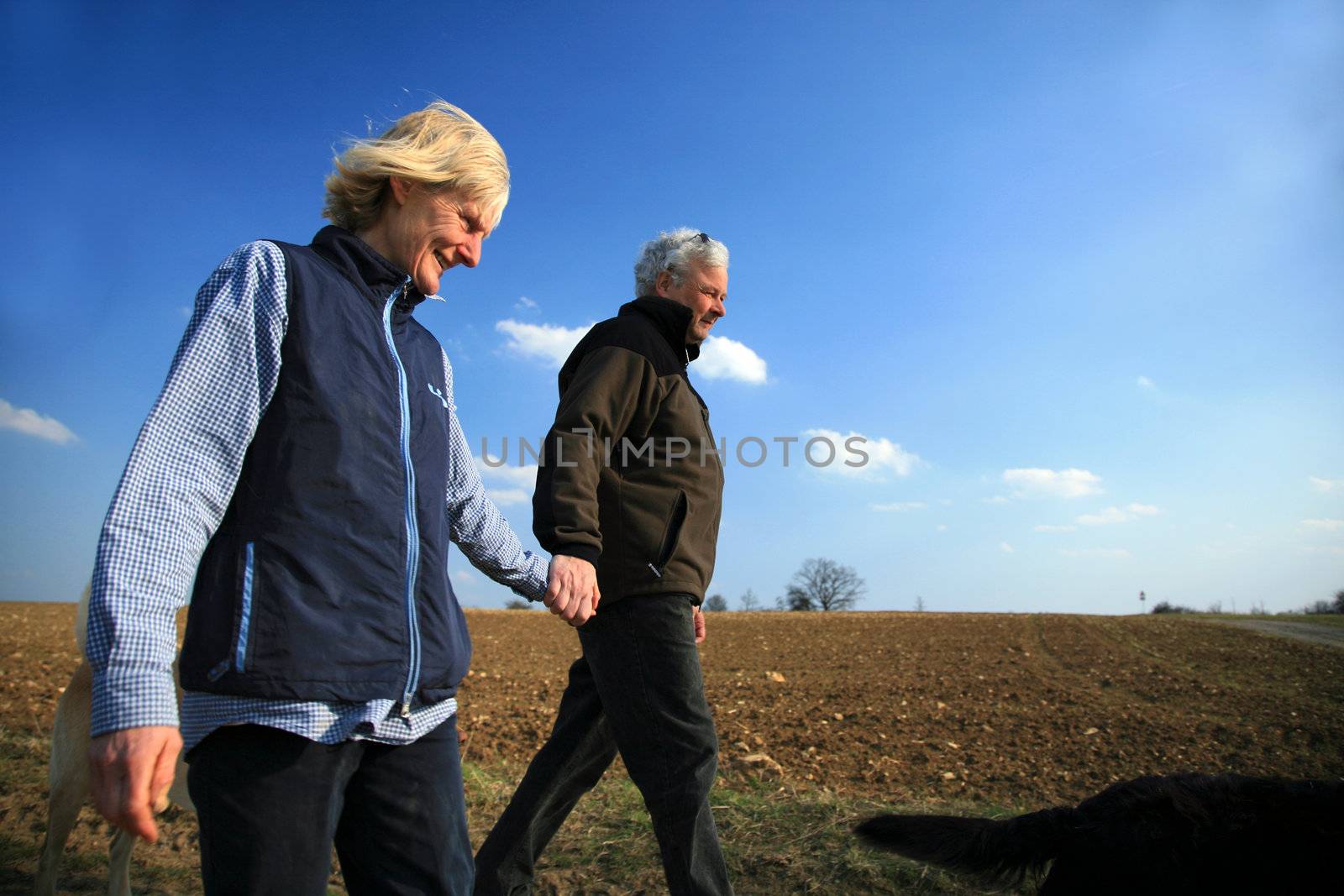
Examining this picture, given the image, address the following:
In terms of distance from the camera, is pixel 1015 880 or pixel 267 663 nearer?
pixel 267 663

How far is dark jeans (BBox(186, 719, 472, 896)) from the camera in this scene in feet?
4.42

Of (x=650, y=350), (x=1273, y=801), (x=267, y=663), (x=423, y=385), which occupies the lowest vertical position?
(x=1273, y=801)

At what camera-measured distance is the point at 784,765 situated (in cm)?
604

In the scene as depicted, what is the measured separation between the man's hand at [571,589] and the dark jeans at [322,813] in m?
0.49

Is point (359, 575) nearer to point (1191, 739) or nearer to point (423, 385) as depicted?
point (423, 385)

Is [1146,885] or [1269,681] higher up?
[1146,885]

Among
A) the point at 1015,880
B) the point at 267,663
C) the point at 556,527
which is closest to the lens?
the point at 267,663

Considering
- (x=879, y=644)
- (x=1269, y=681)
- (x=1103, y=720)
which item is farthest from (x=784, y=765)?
(x=879, y=644)

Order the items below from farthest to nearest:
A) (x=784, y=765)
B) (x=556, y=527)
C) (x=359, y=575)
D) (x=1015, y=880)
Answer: (x=784, y=765), (x=556, y=527), (x=1015, y=880), (x=359, y=575)

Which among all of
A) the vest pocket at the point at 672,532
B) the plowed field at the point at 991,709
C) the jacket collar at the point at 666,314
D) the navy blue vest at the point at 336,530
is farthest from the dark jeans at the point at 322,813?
the plowed field at the point at 991,709

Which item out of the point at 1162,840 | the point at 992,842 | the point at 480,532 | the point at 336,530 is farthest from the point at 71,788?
the point at 1162,840

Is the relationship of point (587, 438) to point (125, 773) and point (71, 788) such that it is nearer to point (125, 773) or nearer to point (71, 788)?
point (125, 773)

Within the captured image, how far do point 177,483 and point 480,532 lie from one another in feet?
2.85

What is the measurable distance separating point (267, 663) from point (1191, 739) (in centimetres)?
853
